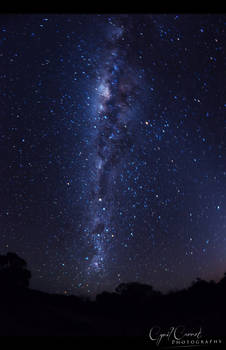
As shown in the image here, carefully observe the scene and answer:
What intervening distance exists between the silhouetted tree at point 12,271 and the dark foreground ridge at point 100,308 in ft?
0.16

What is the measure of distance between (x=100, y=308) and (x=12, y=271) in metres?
3.53

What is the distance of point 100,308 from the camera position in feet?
21.0

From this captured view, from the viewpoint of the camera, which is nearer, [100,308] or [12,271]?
[100,308]

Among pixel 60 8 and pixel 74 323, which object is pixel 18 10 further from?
pixel 74 323

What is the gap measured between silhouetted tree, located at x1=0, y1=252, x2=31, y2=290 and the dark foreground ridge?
5 centimetres

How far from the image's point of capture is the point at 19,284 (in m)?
7.38

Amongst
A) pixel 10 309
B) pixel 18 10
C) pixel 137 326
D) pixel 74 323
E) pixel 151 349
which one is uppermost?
pixel 18 10

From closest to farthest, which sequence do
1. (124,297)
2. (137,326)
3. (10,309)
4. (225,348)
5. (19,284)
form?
(225,348) < (137,326) < (10,309) < (124,297) < (19,284)

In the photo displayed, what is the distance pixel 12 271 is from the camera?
7.91 metres

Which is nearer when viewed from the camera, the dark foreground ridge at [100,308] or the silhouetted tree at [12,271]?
the dark foreground ridge at [100,308]

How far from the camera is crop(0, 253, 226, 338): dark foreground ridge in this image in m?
5.03

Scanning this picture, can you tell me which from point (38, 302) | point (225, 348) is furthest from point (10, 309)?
point (225, 348)

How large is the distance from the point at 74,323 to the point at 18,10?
6.79 meters

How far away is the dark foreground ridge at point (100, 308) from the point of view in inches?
198
